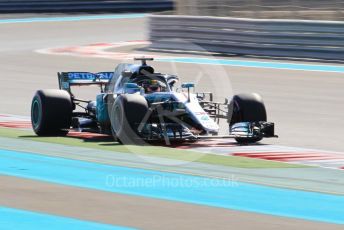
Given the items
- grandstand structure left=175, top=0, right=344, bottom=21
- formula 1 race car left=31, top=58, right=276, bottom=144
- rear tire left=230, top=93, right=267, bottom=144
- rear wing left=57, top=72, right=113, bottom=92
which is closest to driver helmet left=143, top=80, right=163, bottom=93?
formula 1 race car left=31, top=58, right=276, bottom=144

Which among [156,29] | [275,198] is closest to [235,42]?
[156,29]

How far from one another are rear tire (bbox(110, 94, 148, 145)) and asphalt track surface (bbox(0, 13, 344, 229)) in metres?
2.15

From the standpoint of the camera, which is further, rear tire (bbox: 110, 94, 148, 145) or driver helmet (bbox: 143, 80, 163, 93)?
driver helmet (bbox: 143, 80, 163, 93)

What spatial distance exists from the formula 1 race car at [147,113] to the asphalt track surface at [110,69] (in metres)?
0.81

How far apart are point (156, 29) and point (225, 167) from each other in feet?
58.7

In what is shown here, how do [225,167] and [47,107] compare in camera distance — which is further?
[47,107]

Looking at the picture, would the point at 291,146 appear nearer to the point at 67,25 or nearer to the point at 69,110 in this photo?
the point at 69,110

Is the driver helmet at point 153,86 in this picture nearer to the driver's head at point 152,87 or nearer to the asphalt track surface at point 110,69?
the driver's head at point 152,87

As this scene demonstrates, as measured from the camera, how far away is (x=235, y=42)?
26219mm

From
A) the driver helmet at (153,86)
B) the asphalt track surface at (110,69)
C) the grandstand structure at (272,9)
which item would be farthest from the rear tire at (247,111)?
the grandstand structure at (272,9)

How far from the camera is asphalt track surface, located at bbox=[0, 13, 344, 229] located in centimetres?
805

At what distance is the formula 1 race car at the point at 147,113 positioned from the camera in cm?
1193

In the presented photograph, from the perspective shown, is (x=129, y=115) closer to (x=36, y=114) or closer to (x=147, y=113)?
(x=147, y=113)

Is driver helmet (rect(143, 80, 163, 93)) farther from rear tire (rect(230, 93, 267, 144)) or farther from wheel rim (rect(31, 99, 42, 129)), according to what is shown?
wheel rim (rect(31, 99, 42, 129))
